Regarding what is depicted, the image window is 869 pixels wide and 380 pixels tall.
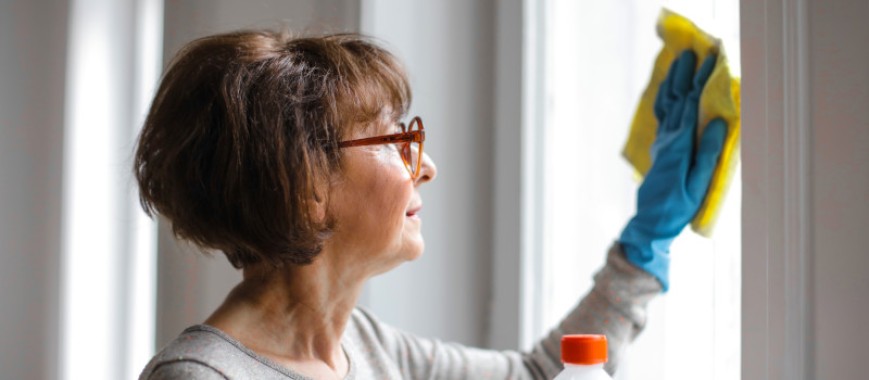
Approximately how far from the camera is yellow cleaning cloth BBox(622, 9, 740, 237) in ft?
3.22

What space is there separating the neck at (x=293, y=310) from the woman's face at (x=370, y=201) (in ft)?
0.14

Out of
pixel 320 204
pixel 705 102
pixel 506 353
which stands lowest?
pixel 506 353

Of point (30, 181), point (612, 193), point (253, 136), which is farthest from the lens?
point (612, 193)

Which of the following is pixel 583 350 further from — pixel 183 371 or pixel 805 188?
pixel 183 371

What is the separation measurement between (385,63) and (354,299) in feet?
0.92

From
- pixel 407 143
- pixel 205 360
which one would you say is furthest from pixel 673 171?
pixel 205 360

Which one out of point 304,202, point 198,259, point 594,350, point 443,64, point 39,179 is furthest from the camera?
point 443,64

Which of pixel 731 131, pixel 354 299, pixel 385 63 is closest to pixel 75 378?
pixel 354 299

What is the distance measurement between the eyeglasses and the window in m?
0.39

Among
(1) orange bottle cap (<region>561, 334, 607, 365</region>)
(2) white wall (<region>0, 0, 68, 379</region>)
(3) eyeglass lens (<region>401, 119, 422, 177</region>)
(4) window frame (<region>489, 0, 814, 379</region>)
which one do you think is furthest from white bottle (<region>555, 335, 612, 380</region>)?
(2) white wall (<region>0, 0, 68, 379</region>)

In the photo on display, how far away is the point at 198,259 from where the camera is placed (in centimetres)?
127

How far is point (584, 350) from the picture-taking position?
801mm

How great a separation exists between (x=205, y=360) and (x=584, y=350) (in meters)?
0.38

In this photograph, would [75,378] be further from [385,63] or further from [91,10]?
[385,63]
